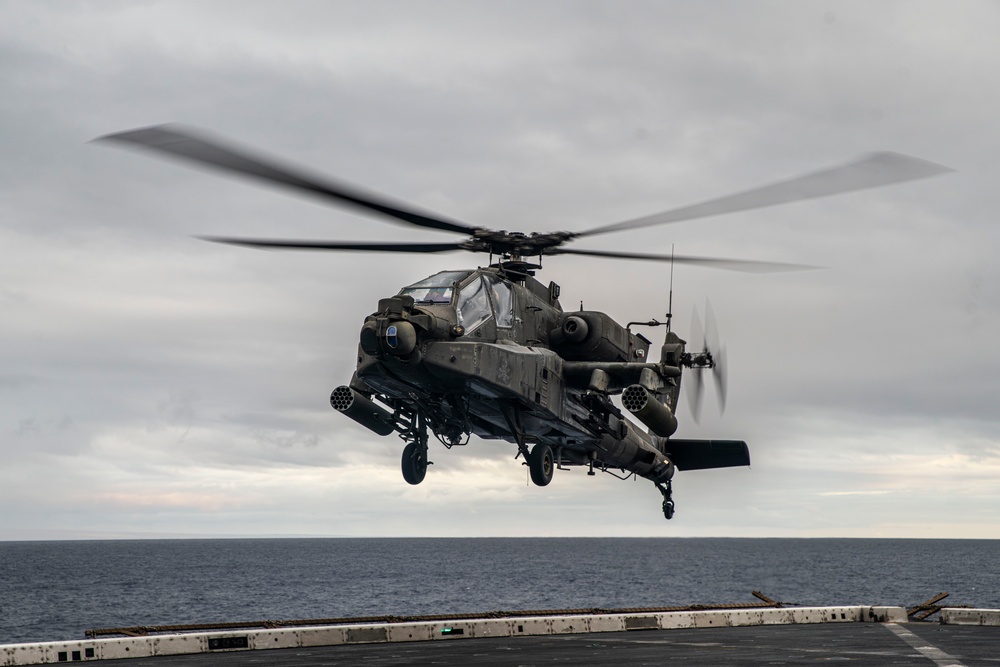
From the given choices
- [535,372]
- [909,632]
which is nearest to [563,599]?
[909,632]

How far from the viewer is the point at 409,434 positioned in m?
21.5

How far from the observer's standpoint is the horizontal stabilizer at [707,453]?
27.5 meters

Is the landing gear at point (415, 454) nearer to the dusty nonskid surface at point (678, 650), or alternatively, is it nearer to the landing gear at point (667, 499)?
the dusty nonskid surface at point (678, 650)

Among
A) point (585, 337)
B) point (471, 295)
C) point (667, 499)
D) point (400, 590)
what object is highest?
point (471, 295)

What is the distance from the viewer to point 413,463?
21.4 meters

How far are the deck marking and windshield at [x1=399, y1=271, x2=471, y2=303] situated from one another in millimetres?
10914

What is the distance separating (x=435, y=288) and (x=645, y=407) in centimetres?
502

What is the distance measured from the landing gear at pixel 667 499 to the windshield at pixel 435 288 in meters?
9.72

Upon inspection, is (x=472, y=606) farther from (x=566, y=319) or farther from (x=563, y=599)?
(x=566, y=319)

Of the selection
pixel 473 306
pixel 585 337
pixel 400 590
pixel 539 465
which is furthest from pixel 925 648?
pixel 400 590

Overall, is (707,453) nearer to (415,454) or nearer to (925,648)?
(925,648)

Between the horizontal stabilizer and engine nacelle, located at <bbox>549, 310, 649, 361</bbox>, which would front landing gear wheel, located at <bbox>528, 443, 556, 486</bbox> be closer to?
engine nacelle, located at <bbox>549, 310, 649, 361</bbox>

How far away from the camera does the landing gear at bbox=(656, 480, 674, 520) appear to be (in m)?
27.0

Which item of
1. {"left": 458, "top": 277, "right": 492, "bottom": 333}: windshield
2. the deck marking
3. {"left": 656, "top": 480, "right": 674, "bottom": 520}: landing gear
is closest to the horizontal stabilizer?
{"left": 656, "top": 480, "right": 674, "bottom": 520}: landing gear
